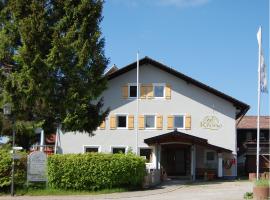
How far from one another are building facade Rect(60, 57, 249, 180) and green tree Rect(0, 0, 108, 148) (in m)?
9.69

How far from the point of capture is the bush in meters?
26.7

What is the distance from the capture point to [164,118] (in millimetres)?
42062

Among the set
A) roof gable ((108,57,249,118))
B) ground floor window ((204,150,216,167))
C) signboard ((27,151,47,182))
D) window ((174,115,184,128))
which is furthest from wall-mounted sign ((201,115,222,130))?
signboard ((27,151,47,182))

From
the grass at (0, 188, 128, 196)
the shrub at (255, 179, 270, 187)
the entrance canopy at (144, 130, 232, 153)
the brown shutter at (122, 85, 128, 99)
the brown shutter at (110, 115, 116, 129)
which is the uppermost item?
the brown shutter at (122, 85, 128, 99)

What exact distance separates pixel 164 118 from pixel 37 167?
53.5 feet

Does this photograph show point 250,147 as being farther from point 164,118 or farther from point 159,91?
point 159,91

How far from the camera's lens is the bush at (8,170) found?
2672cm

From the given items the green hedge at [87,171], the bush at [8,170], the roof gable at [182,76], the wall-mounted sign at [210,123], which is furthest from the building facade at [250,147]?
the bush at [8,170]

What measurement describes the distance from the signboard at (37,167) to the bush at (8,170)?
0.93 ft

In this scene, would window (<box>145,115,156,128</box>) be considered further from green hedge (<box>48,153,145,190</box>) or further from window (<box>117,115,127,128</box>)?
green hedge (<box>48,153,145,190</box>)

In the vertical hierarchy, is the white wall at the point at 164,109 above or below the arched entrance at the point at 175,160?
above

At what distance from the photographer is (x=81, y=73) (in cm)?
3150

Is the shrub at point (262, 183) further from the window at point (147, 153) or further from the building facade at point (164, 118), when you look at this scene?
the window at point (147, 153)

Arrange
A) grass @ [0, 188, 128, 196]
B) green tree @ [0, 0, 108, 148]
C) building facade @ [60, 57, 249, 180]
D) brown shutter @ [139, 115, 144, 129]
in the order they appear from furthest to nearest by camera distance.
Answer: brown shutter @ [139, 115, 144, 129] < building facade @ [60, 57, 249, 180] < green tree @ [0, 0, 108, 148] < grass @ [0, 188, 128, 196]
